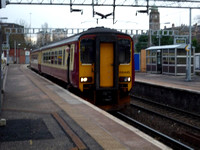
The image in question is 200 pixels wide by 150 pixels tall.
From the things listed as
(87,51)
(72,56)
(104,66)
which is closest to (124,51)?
(104,66)

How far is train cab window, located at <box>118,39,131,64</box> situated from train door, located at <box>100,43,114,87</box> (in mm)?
504

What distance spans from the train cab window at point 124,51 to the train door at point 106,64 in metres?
0.50

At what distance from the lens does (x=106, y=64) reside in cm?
1138

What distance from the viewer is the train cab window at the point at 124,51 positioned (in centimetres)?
1184

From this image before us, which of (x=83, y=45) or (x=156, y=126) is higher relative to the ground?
(x=83, y=45)

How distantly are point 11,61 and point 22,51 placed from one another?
4620mm

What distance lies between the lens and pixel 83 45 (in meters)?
11.6

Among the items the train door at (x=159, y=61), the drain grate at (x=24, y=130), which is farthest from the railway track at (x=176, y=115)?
the train door at (x=159, y=61)

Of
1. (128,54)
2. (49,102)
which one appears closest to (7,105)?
(49,102)

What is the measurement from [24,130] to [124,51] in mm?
6105

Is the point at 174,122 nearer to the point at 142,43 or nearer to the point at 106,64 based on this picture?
the point at 106,64

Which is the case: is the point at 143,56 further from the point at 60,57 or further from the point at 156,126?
the point at 156,126

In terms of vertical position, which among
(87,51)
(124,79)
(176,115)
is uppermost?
(87,51)

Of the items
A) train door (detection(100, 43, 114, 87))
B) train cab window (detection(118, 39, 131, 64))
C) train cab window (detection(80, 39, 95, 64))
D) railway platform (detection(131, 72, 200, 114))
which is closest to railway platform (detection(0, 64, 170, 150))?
train door (detection(100, 43, 114, 87))
